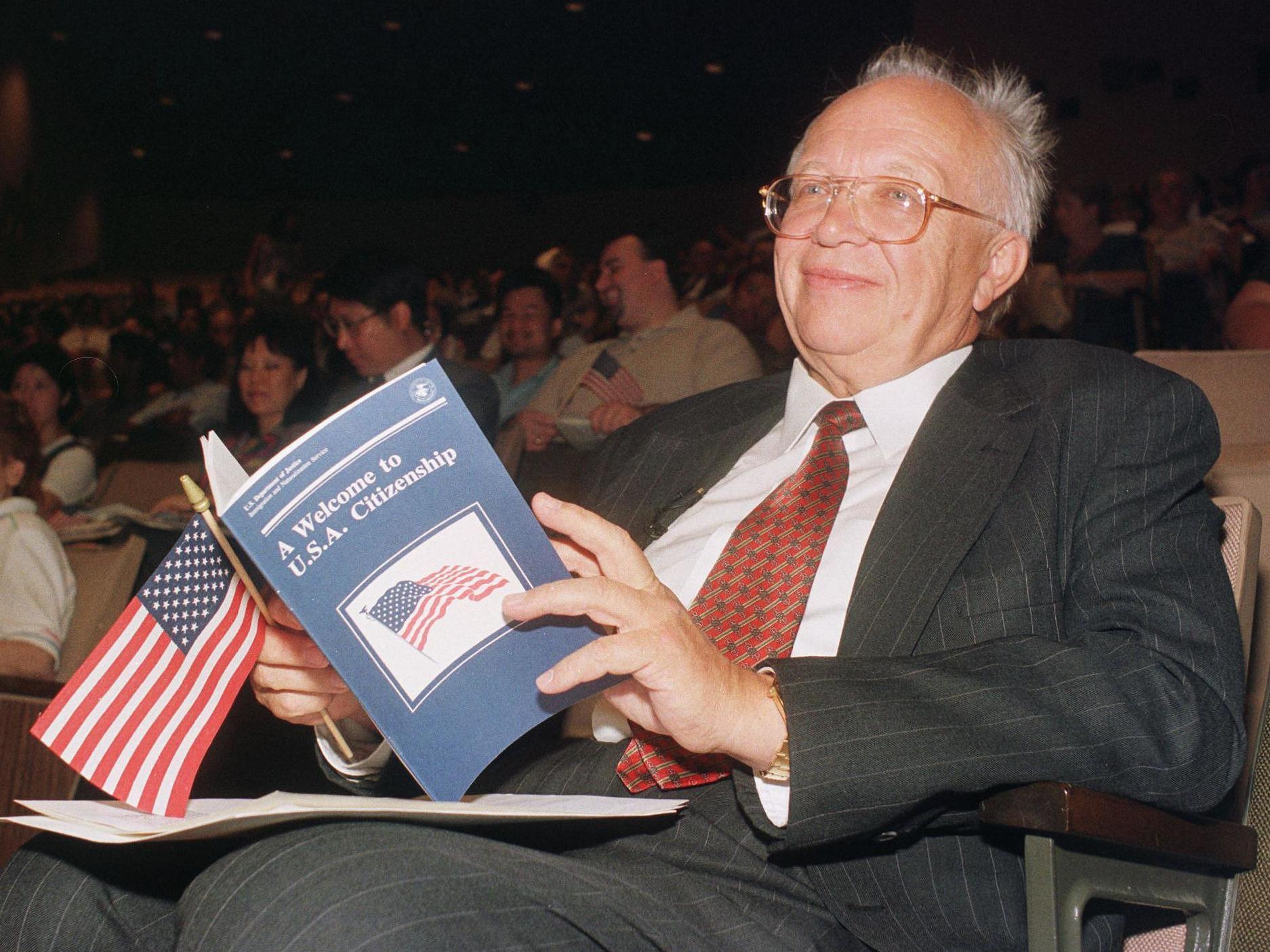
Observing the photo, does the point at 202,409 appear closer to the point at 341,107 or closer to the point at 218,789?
the point at 218,789

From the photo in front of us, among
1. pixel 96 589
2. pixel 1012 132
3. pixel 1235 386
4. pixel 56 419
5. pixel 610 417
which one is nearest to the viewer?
pixel 1012 132

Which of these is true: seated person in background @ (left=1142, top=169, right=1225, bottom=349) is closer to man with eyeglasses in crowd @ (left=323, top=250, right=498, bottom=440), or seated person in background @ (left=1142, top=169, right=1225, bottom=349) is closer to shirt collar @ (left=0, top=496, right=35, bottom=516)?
man with eyeglasses in crowd @ (left=323, top=250, right=498, bottom=440)

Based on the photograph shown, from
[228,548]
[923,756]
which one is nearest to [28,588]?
[228,548]

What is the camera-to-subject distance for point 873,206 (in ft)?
4.64

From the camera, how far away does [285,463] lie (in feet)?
2.62

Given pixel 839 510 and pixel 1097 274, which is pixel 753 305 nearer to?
pixel 1097 274

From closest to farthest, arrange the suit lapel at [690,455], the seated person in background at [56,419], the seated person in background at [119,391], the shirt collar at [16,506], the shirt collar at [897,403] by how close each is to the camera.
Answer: the shirt collar at [897,403] → the suit lapel at [690,455] → the shirt collar at [16,506] → the seated person in background at [56,419] → the seated person in background at [119,391]

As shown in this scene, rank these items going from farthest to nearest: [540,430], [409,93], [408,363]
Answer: [409,93], [540,430], [408,363]

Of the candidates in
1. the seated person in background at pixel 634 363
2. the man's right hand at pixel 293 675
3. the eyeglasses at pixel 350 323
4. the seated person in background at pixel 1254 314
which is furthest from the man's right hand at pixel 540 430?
the man's right hand at pixel 293 675

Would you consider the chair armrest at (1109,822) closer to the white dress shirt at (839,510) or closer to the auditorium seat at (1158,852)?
the auditorium seat at (1158,852)

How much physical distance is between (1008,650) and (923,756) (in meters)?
0.14

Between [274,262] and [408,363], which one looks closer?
[408,363]

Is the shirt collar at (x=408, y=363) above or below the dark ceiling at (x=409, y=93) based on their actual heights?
below

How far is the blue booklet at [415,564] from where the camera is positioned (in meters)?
0.82
